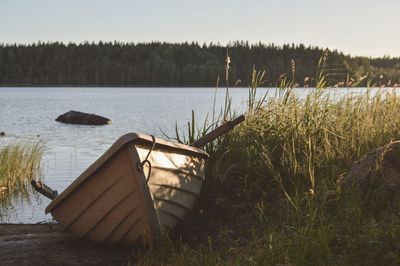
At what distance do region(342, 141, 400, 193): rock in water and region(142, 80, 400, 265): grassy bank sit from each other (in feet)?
0.54

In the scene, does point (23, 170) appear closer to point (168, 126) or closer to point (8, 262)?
point (8, 262)

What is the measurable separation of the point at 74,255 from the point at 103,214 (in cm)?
56

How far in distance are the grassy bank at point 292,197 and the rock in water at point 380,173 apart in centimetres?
16

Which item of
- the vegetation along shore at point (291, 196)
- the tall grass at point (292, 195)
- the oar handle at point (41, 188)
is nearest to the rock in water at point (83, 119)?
the vegetation along shore at point (291, 196)

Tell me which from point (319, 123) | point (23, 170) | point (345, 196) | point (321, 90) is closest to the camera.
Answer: point (345, 196)

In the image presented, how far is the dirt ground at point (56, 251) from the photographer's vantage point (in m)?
6.25

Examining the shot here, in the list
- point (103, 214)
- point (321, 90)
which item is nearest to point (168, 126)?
point (321, 90)

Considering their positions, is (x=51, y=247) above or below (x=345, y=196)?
below

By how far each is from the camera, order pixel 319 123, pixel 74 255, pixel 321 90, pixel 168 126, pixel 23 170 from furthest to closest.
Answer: pixel 168 126, pixel 23 170, pixel 321 90, pixel 319 123, pixel 74 255

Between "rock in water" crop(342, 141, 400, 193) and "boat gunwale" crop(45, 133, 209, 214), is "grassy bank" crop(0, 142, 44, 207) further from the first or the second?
"rock in water" crop(342, 141, 400, 193)

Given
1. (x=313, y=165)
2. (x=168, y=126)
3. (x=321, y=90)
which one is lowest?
(x=168, y=126)

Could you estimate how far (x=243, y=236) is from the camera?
250 inches

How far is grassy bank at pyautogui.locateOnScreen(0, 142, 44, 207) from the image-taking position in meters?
12.6

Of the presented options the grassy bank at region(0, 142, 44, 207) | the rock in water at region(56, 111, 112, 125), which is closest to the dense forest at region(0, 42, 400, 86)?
the rock in water at region(56, 111, 112, 125)
